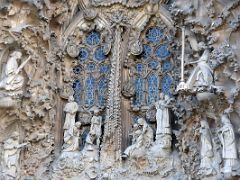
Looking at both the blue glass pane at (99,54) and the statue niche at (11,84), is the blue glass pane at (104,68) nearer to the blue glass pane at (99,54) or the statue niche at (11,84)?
the blue glass pane at (99,54)

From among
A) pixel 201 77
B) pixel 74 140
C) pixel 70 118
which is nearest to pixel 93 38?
pixel 70 118

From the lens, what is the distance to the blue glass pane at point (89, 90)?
10.1 meters

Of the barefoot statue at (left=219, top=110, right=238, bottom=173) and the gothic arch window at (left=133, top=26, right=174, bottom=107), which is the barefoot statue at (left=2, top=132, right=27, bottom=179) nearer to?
the gothic arch window at (left=133, top=26, right=174, bottom=107)

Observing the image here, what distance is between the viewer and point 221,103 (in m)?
8.29

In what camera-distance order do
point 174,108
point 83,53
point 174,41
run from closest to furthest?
1. point 174,108
2. point 174,41
3. point 83,53

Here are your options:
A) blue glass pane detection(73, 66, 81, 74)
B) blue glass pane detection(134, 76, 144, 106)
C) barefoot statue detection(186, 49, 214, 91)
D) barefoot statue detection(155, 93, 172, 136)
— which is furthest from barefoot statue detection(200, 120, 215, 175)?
blue glass pane detection(73, 66, 81, 74)

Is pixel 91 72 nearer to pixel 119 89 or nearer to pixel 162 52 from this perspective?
pixel 119 89

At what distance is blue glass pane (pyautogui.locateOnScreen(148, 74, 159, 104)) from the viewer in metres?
9.88

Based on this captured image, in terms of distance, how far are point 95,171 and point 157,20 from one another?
2.90m

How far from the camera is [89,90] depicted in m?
10.2

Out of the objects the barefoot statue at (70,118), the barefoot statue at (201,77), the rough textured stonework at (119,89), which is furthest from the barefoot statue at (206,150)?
the barefoot statue at (70,118)

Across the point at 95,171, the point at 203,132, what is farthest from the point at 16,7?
the point at 203,132

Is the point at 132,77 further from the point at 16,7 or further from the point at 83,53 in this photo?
the point at 16,7

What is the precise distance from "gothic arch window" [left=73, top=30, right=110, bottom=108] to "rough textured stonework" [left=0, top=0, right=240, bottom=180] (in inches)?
0.8
